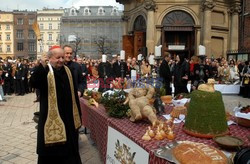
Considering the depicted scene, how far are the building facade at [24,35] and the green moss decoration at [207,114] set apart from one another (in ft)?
292

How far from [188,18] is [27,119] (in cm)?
1636

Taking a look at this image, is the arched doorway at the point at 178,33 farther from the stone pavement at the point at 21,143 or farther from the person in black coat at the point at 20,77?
the stone pavement at the point at 21,143

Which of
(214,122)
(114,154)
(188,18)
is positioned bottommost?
(114,154)

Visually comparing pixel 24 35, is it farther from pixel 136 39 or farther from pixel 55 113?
pixel 55 113

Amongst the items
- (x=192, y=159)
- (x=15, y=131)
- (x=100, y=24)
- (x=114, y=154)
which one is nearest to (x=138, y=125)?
(x=114, y=154)

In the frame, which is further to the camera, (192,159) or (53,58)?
(53,58)

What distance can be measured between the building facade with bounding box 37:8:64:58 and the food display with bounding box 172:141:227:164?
284ft

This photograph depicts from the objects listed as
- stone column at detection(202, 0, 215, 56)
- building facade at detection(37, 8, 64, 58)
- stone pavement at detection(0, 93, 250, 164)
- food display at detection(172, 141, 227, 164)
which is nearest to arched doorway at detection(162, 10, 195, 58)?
stone column at detection(202, 0, 215, 56)

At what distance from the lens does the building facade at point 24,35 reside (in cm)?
8544

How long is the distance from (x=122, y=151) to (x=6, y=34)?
93.7 m

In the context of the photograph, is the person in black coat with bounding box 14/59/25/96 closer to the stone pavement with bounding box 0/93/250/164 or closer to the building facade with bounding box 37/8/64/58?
the stone pavement with bounding box 0/93/250/164

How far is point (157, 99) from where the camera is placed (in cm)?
454

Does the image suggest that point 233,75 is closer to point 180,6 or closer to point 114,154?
point 180,6

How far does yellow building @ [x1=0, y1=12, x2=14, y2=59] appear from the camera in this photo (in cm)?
8512
